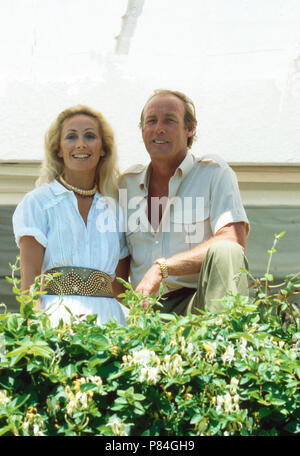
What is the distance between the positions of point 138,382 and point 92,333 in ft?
0.65

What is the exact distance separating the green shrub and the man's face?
1.49 meters

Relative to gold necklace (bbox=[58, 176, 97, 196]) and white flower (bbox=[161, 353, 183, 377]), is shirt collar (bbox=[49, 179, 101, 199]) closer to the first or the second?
gold necklace (bbox=[58, 176, 97, 196])

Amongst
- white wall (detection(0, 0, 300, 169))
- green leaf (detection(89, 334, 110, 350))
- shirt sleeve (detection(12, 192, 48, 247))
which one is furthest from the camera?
white wall (detection(0, 0, 300, 169))

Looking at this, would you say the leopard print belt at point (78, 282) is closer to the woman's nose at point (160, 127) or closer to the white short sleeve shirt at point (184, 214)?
the white short sleeve shirt at point (184, 214)

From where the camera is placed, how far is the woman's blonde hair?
340 cm

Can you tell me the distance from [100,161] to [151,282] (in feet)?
2.66

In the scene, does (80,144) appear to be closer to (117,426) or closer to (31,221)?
(31,221)

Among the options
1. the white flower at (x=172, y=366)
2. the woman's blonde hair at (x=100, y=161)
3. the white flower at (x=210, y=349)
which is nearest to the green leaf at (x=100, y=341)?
the white flower at (x=172, y=366)

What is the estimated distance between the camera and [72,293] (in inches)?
119

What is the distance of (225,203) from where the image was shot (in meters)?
3.26

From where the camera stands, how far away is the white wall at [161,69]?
4.41m

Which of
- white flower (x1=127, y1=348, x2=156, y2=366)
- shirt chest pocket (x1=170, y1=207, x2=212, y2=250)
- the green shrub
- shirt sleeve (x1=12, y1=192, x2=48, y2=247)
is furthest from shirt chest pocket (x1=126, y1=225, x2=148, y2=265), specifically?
Result: white flower (x1=127, y1=348, x2=156, y2=366)
